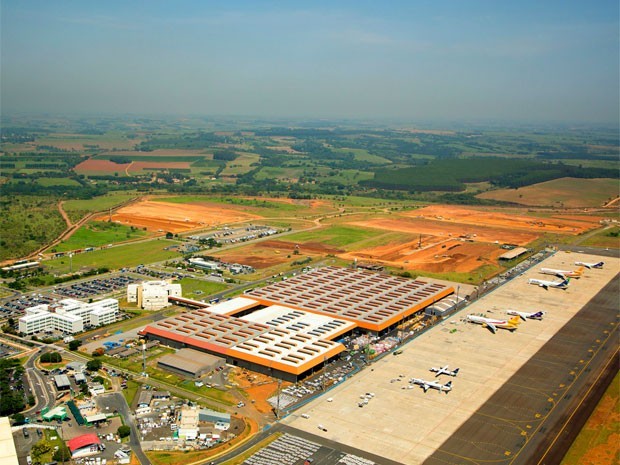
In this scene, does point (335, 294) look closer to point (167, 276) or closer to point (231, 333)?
point (231, 333)

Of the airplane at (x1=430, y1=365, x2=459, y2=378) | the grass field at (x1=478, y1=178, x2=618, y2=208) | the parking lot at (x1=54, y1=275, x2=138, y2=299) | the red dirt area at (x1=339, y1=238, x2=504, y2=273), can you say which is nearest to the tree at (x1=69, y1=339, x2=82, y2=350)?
the parking lot at (x1=54, y1=275, x2=138, y2=299)

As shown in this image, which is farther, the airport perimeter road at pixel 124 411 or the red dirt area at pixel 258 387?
the red dirt area at pixel 258 387

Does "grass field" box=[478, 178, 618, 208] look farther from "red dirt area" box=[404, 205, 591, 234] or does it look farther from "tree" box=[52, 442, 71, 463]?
"tree" box=[52, 442, 71, 463]

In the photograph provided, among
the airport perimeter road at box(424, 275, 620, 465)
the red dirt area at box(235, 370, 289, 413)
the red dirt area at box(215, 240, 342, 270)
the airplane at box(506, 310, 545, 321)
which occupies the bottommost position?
the red dirt area at box(215, 240, 342, 270)

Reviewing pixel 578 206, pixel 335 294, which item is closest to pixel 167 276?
pixel 335 294

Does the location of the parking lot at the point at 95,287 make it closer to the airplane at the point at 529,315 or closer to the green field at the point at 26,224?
the green field at the point at 26,224

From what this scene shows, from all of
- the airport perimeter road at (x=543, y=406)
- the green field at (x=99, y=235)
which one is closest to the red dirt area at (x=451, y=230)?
the green field at (x=99, y=235)

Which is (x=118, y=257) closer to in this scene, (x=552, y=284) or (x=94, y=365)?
(x=94, y=365)
